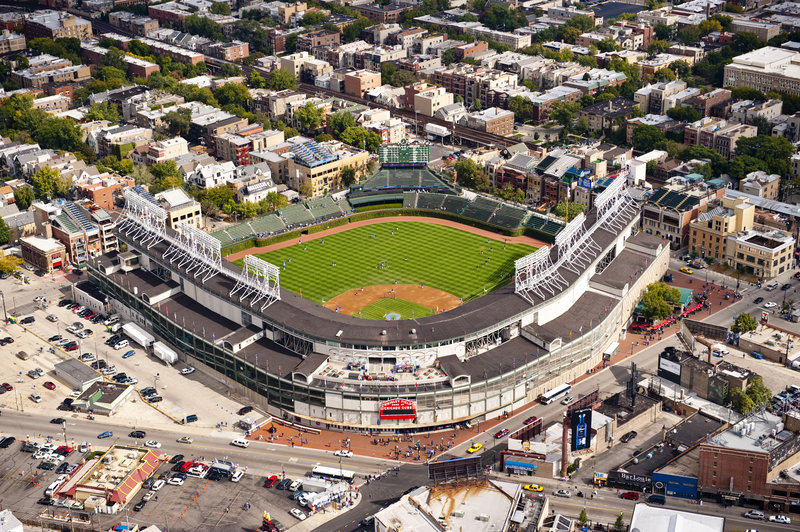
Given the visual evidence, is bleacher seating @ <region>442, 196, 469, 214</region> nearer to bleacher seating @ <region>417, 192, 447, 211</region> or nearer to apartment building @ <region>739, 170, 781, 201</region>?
bleacher seating @ <region>417, 192, 447, 211</region>

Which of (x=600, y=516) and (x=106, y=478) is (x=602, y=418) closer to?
(x=600, y=516)

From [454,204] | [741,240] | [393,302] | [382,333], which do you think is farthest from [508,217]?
[382,333]

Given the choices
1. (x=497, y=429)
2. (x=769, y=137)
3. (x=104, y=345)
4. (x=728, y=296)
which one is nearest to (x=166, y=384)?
(x=104, y=345)

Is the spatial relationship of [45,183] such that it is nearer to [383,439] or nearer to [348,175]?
[348,175]

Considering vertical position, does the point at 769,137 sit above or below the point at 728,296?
above

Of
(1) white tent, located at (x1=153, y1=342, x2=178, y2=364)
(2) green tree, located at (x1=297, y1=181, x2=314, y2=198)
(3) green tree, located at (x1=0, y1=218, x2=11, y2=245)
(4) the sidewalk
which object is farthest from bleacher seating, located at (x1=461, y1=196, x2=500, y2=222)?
(3) green tree, located at (x1=0, y1=218, x2=11, y2=245)

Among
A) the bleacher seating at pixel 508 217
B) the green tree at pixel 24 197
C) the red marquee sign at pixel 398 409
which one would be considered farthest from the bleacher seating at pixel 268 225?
the red marquee sign at pixel 398 409

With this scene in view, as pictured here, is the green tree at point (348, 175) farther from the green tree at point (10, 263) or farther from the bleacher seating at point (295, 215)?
the green tree at point (10, 263)
